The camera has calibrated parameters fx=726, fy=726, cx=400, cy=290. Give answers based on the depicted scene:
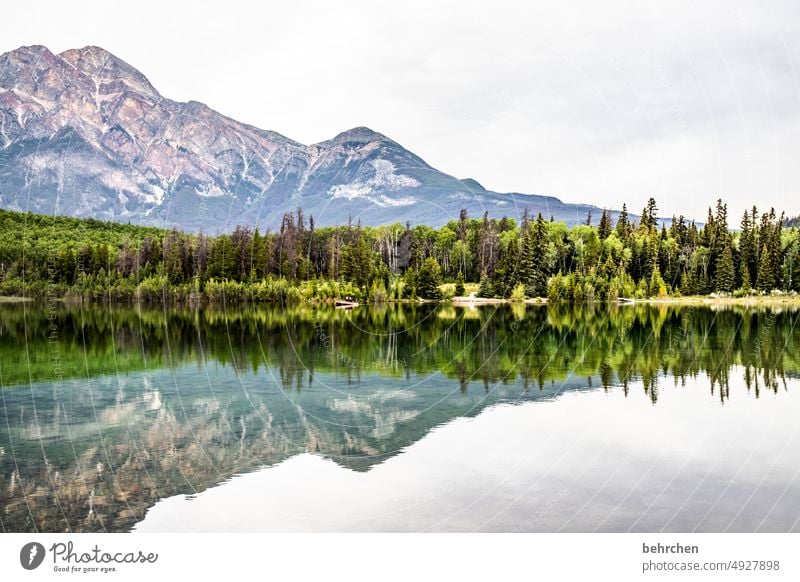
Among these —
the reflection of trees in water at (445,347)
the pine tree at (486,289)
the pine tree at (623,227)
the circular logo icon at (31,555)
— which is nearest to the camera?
the circular logo icon at (31,555)

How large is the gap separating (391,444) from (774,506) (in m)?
4.37

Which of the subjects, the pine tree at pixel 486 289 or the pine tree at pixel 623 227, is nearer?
the pine tree at pixel 486 289

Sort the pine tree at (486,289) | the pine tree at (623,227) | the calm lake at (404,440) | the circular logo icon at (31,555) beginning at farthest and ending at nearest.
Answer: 1. the pine tree at (623,227)
2. the pine tree at (486,289)
3. the calm lake at (404,440)
4. the circular logo icon at (31,555)

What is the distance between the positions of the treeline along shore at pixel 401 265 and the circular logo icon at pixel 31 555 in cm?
4296

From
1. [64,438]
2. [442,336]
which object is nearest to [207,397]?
[64,438]

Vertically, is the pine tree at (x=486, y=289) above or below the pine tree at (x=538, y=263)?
below

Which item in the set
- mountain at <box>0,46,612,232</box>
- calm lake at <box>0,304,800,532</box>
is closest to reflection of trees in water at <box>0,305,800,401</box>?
calm lake at <box>0,304,800,532</box>

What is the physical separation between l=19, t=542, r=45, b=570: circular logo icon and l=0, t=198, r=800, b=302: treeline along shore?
43.0 metres

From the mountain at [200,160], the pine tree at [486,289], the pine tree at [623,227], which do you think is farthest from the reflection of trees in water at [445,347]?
the pine tree at [623,227]

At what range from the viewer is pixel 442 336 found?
23516 millimetres

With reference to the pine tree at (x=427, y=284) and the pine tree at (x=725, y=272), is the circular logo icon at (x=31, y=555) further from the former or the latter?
the pine tree at (x=725, y=272)

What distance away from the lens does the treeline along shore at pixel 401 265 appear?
164 feet

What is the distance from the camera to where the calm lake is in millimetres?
6809

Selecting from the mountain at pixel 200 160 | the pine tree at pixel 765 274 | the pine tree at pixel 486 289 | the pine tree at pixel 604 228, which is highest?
the mountain at pixel 200 160
